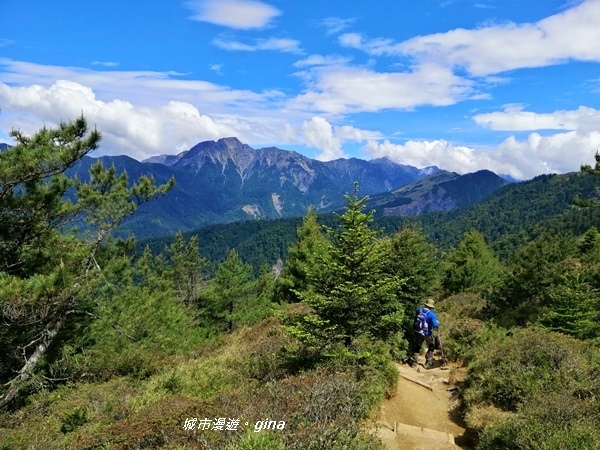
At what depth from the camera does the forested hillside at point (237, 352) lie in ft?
21.1


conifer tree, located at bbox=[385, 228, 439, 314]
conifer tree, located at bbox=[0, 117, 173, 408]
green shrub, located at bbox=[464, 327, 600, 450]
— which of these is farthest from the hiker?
conifer tree, located at bbox=[0, 117, 173, 408]

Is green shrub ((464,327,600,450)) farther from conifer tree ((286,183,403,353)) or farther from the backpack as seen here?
conifer tree ((286,183,403,353))

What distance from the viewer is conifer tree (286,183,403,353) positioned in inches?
397

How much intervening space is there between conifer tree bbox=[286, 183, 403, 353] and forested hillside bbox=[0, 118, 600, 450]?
1.7 inches

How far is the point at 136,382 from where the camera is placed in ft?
41.7

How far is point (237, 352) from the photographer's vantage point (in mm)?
14141

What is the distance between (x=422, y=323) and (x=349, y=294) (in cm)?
490

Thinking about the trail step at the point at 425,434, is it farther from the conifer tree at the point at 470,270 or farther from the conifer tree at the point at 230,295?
the conifer tree at the point at 230,295

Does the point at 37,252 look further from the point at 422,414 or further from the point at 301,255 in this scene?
the point at 301,255

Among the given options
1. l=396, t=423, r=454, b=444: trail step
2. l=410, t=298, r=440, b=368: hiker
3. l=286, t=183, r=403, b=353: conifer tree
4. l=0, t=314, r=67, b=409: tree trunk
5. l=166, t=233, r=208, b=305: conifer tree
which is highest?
l=286, t=183, r=403, b=353: conifer tree

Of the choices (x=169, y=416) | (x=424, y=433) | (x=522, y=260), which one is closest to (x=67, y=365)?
(x=169, y=416)

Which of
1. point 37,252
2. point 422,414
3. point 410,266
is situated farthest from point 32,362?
point 410,266

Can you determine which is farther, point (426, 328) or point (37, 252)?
point (426, 328)

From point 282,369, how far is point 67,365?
8.35m
